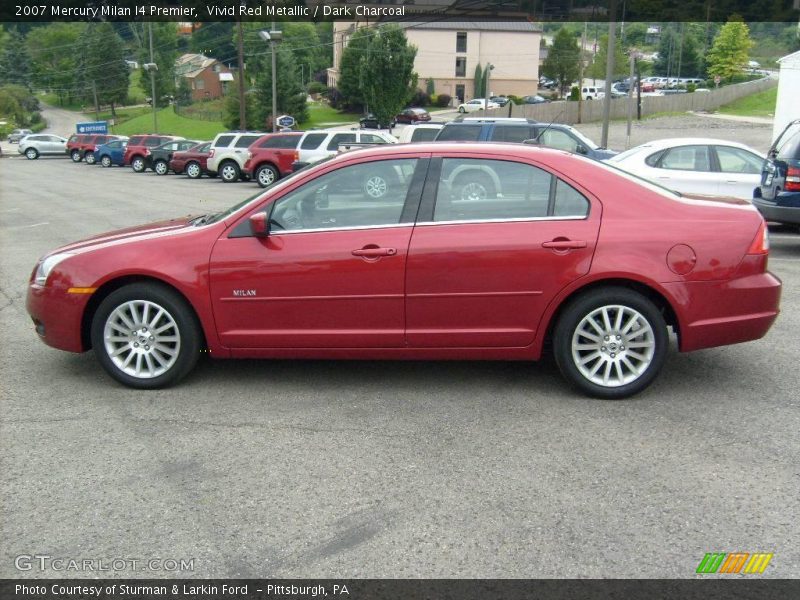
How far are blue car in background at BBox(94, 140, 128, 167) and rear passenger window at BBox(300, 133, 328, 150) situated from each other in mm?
23063

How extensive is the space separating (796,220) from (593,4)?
12639mm

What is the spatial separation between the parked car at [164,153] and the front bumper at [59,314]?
32.9 meters

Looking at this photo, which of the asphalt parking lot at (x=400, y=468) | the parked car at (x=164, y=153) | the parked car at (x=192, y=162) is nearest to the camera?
the asphalt parking lot at (x=400, y=468)

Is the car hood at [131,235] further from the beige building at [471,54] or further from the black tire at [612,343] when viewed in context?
the beige building at [471,54]

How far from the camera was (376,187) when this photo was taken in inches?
214

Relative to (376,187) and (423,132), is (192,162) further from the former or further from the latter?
(376,187)

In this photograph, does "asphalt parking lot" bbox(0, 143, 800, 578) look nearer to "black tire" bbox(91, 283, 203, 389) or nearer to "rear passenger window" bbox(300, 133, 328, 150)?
"black tire" bbox(91, 283, 203, 389)

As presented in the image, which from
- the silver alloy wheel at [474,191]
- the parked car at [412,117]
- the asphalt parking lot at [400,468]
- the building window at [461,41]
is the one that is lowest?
the parked car at [412,117]

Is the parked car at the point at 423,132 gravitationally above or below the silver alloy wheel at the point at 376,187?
below

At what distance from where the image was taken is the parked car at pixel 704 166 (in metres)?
13.4

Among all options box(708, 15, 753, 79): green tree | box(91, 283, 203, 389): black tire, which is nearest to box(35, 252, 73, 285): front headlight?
box(91, 283, 203, 389): black tire

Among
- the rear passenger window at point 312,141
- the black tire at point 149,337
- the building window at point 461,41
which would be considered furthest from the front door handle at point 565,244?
the building window at point 461,41

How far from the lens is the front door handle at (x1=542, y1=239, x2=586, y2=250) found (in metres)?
5.22

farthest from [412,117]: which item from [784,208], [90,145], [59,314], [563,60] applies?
[59,314]
